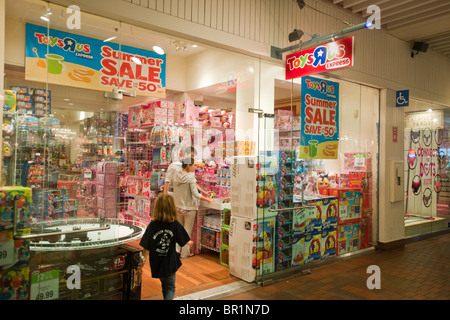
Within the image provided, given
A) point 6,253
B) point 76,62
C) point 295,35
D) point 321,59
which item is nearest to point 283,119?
point 321,59

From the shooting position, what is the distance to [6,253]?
253cm

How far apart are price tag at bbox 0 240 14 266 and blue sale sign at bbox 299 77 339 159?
12.1ft

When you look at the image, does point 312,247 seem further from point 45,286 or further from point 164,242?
point 45,286

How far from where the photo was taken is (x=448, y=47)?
7.15m

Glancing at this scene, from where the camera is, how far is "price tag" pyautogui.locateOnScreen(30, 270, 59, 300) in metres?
2.77

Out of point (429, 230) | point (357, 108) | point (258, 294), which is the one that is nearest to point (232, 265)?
point (258, 294)

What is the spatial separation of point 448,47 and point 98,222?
25.5 feet

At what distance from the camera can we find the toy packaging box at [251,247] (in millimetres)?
4156

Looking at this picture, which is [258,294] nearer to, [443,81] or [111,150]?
[111,150]

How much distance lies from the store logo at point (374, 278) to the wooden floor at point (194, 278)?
1.67 metres

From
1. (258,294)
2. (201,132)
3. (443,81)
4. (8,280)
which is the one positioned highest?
(443,81)

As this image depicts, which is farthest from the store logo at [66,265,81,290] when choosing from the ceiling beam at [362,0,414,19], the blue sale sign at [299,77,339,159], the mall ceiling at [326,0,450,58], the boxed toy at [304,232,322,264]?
the ceiling beam at [362,0,414,19]

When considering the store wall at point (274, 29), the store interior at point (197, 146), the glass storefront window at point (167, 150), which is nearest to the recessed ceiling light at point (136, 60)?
the glass storefront window at point (167, 150)

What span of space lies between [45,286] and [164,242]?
104cm
